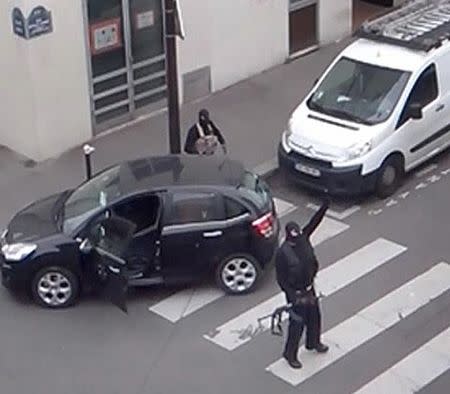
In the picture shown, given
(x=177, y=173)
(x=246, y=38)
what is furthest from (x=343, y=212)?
(x=246, y=38)

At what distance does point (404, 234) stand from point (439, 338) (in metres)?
2.56

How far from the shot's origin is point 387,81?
19.5 meters

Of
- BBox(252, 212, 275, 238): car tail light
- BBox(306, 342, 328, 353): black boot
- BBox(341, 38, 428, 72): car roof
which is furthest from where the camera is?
BBox(341, 38, 428, 72): car roof

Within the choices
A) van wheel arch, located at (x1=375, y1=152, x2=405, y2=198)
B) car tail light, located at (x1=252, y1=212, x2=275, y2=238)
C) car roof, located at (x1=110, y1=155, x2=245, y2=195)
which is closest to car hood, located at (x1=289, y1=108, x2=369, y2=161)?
van wheel arch, located at (x1=375, y1=152, x2=405, y2=198)

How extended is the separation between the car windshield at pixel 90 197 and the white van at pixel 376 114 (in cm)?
303

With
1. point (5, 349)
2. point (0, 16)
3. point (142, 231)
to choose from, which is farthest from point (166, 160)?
point (0, 16)

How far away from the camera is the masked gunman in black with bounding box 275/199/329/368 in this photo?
14633 mm

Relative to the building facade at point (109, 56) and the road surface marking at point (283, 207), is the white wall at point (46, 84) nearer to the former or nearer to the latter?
the building facade at point (109, 56)

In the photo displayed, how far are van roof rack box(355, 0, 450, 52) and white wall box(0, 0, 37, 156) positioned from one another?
4.85 m

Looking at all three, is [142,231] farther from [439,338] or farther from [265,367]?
[439,338]

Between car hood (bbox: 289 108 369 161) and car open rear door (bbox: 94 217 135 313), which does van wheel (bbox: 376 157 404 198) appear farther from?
car open rear door (bbox: 94 217 135 313)

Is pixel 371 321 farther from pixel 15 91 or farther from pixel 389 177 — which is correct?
pixel 15 91

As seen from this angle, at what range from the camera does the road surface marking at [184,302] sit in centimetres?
1656

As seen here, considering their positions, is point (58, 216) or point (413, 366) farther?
point (58, 216)
